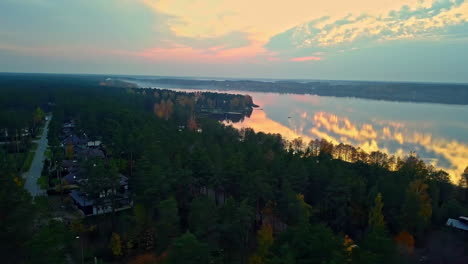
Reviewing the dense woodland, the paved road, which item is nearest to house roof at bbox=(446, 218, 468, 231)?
Answer: the dense woodland

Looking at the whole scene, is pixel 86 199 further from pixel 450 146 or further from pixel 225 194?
pixel 450 146

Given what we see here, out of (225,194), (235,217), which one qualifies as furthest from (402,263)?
(225,194)

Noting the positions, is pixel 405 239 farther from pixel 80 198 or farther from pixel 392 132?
pixel 392 132

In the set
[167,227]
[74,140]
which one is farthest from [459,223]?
[74,140]

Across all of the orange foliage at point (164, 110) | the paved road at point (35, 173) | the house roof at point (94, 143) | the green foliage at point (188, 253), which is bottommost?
the paved road at point (35, 173)

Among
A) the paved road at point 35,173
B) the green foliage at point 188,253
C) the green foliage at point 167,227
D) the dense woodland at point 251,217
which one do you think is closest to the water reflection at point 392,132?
the dense woodland at point 251,217

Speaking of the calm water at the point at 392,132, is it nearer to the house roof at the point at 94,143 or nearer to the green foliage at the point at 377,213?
the green foliage at the point at 377,213

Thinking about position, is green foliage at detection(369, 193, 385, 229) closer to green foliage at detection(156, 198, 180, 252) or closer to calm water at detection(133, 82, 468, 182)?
green foliage at detection(156, 198, 180, 252)
